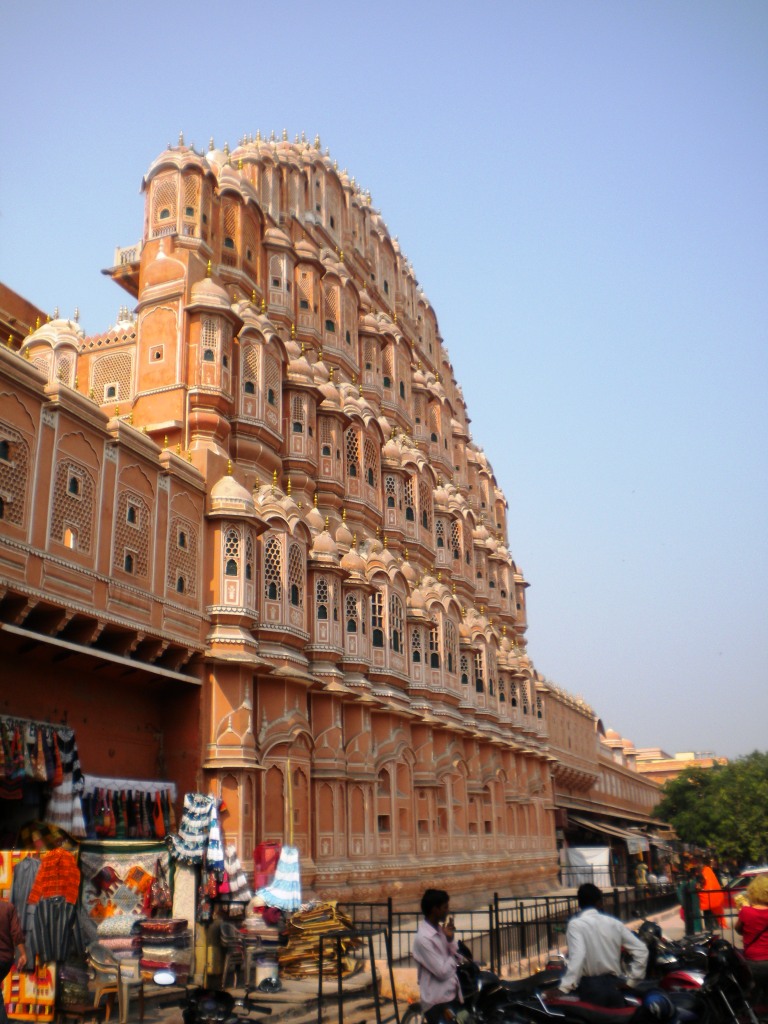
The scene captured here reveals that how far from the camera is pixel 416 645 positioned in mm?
32969

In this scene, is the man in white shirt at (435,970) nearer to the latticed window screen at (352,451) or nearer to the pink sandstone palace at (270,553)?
the pink sandstone palace at (270,553)

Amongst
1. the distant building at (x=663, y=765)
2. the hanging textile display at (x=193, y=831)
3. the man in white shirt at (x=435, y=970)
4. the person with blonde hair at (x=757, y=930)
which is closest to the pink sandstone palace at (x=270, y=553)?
the hanging textile display at (x=193, y=831)

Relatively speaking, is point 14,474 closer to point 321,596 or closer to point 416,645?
point 321,596

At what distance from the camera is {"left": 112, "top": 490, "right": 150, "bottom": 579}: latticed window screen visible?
750 inches

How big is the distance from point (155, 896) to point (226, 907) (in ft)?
5.81

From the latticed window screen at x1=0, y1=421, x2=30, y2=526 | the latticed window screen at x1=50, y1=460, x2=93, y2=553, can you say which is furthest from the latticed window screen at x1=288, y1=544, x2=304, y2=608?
the latticed window screen at x1=0, y1=421, x2=30, y2=526

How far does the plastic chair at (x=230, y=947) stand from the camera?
48.7 feet

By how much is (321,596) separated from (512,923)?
10.7 m

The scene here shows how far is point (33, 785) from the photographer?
16.7 metres

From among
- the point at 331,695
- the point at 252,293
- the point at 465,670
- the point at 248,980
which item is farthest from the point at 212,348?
the point at 465,670

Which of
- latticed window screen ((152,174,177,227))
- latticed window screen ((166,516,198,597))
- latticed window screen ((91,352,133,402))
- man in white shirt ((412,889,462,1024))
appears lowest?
man in white shirt ((412,889,462,1024))

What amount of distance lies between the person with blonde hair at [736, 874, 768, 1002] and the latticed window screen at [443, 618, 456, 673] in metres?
25.7

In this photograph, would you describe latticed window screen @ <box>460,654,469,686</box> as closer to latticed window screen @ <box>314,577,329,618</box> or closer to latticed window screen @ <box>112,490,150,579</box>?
latticed window screen @ <box>314,577,329,618</box>

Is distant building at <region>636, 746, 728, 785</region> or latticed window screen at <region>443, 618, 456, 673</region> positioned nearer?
latticed window screen at <region>443, 618, 456, 673</region>
